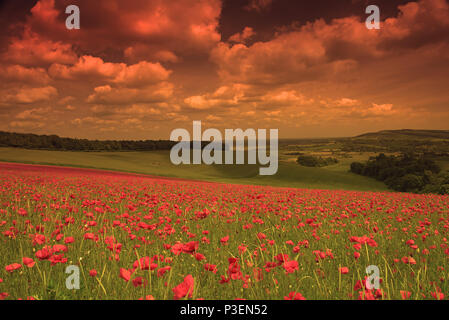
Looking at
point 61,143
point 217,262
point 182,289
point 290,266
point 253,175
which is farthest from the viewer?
point 61,143

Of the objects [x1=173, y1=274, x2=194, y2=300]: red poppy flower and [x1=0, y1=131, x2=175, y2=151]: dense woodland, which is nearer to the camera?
[x1=173, y1=274, x2=194, y2=300]: red poppy flower

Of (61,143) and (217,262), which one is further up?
(61,143)

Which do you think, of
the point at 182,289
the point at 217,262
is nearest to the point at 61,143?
the point at 217,262

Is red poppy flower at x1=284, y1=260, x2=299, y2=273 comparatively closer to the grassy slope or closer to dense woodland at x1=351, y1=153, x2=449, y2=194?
the grassy slope

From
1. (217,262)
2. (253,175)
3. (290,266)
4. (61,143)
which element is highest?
(61,143)

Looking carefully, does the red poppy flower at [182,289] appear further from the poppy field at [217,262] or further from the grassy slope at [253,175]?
the grassy slope at [253,175]

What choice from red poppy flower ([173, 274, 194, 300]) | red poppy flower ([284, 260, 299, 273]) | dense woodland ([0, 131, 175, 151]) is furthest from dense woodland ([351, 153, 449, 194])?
dense woodland ([0, 131, 175, 151])

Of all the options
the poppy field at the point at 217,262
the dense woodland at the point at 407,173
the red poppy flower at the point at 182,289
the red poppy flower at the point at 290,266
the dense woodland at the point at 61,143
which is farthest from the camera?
the dense woodland at the point at 61,143

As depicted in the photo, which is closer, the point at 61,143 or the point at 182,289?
the point at 182,289

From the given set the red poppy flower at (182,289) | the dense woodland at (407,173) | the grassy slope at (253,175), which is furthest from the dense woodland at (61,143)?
the red poppy flower at (182,289)

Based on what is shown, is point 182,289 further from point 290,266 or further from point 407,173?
point 407,173

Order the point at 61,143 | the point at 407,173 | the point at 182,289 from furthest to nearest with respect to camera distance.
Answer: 1. the point at 61,143
2. the point at 407,173
3. the point at 182,289
